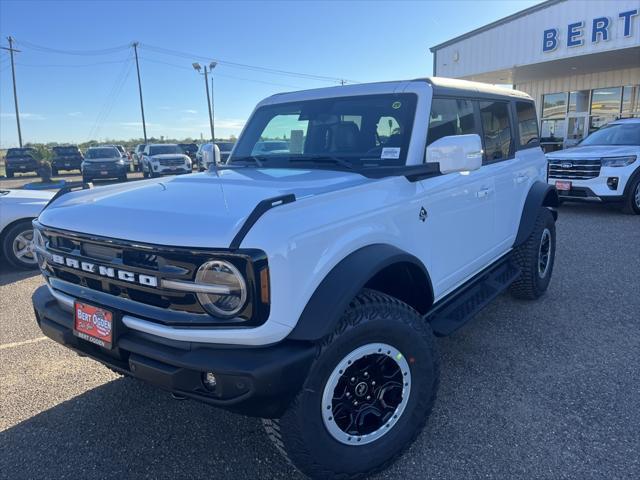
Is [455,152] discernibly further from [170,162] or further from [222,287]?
[170,162]

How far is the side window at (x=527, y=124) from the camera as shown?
4.60 meters

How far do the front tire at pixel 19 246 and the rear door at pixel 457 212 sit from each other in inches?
216

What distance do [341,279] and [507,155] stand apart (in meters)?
2.79

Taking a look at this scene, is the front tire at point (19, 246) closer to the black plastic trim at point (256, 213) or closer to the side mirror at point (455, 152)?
the black plastic trim at point (256, 213)

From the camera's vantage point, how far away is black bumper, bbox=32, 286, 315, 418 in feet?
6.06

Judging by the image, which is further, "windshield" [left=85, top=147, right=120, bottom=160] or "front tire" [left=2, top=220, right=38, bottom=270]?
"windshield" [left=85, top=147, right=120, bottom=160]

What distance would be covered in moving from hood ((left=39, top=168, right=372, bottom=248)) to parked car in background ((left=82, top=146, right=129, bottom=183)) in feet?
65.0

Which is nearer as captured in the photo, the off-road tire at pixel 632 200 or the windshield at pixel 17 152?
the off-road tire at pixel 632 200

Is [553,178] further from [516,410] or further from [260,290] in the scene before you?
[260,290]

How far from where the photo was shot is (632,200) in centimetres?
914

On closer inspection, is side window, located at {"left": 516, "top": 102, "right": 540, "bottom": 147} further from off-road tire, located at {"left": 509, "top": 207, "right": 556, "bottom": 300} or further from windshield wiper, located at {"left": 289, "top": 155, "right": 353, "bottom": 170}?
windshield wiper, located at {"left": 289, "top": 155, "right": 353, "bottom": 170}

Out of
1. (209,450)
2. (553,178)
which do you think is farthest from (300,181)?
(553,178)

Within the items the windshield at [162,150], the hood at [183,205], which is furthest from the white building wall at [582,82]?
the hood at [183,205]

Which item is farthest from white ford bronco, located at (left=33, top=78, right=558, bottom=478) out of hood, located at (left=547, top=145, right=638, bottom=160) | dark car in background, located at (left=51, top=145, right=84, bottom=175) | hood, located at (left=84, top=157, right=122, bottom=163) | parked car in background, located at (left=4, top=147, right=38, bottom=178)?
parked car in background, located at (left=4, top=147, right=38, bottom=178)
